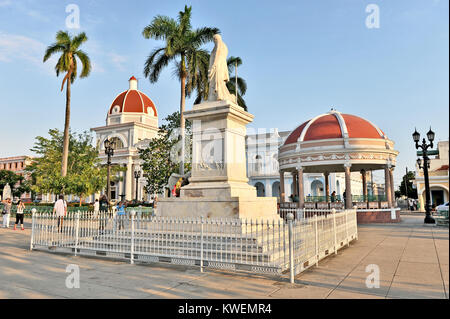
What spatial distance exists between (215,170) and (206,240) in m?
2.70

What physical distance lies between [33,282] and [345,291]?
5665mm

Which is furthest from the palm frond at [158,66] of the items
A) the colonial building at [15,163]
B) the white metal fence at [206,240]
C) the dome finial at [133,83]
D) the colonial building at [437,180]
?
the colonial building at [15,163]

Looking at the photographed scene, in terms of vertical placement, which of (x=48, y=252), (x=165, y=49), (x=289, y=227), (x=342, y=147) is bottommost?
(x=48, y=252)

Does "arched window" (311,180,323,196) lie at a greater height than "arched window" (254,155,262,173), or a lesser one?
lesser

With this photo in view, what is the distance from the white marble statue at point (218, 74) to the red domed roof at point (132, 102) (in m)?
53.0

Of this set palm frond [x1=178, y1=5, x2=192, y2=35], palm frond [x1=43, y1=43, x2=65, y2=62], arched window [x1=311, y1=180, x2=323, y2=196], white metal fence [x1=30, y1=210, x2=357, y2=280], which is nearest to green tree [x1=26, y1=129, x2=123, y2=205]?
palm frond [x1=43, y1=43, x2=65, y2=62]

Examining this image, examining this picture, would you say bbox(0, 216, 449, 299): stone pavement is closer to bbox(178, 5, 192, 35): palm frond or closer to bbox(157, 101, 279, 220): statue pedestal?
bbox(157, 101, 279, 220): statue pedestal

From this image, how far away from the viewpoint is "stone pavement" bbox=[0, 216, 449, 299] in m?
5.23

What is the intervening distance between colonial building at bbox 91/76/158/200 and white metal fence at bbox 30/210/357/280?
46799 millimetres

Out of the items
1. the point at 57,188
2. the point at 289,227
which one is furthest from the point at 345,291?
the point at 57,188

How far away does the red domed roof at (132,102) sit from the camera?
61544 mm

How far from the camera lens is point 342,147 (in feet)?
71.5

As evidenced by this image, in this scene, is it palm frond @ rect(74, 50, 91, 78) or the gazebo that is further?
palm frond @ rect(74, 50, 91, 78)

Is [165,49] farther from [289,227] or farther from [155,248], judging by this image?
[289,227]
